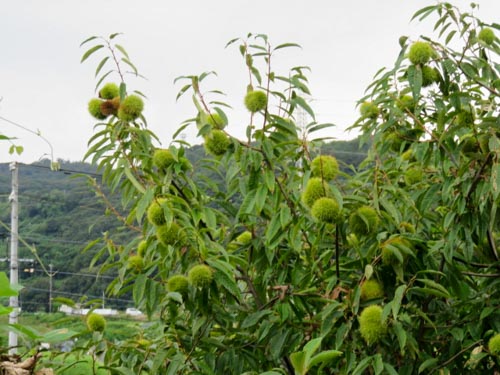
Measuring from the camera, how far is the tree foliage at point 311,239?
1.91 m

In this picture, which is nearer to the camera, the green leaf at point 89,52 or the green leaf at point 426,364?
the green leaf at point 426,364

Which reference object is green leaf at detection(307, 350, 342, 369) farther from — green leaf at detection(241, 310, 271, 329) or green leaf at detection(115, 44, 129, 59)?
green leaf at detection(115, 44, 129, 59)

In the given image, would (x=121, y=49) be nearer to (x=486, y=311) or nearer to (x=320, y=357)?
(x=486, y=311)

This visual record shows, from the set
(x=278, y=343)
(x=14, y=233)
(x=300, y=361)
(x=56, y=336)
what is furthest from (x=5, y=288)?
(x=278, y=343)

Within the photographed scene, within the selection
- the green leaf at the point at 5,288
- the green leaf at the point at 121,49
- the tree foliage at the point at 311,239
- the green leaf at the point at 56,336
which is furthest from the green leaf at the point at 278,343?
the green leaf at the point at 5,288

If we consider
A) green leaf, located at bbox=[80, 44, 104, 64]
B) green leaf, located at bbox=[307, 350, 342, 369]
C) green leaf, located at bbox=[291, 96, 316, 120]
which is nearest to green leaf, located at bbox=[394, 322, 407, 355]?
green leaf, located at bbox=[291, 96, 316, 120]

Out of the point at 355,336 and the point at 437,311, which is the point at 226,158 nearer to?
the point at 355,336

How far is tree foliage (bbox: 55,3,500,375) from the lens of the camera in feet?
6.26

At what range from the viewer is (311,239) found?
221 centimetres

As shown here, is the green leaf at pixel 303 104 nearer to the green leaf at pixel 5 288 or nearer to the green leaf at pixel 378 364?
the green leaf at pixel 378 364

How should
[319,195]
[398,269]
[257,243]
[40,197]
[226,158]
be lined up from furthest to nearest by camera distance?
[40,197] → [257,243] → [226,158] → [398,269] → [319,195]

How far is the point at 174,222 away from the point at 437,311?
87cm

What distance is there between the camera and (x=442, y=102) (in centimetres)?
214

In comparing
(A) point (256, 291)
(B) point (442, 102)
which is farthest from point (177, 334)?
(B) point (442, 102)
